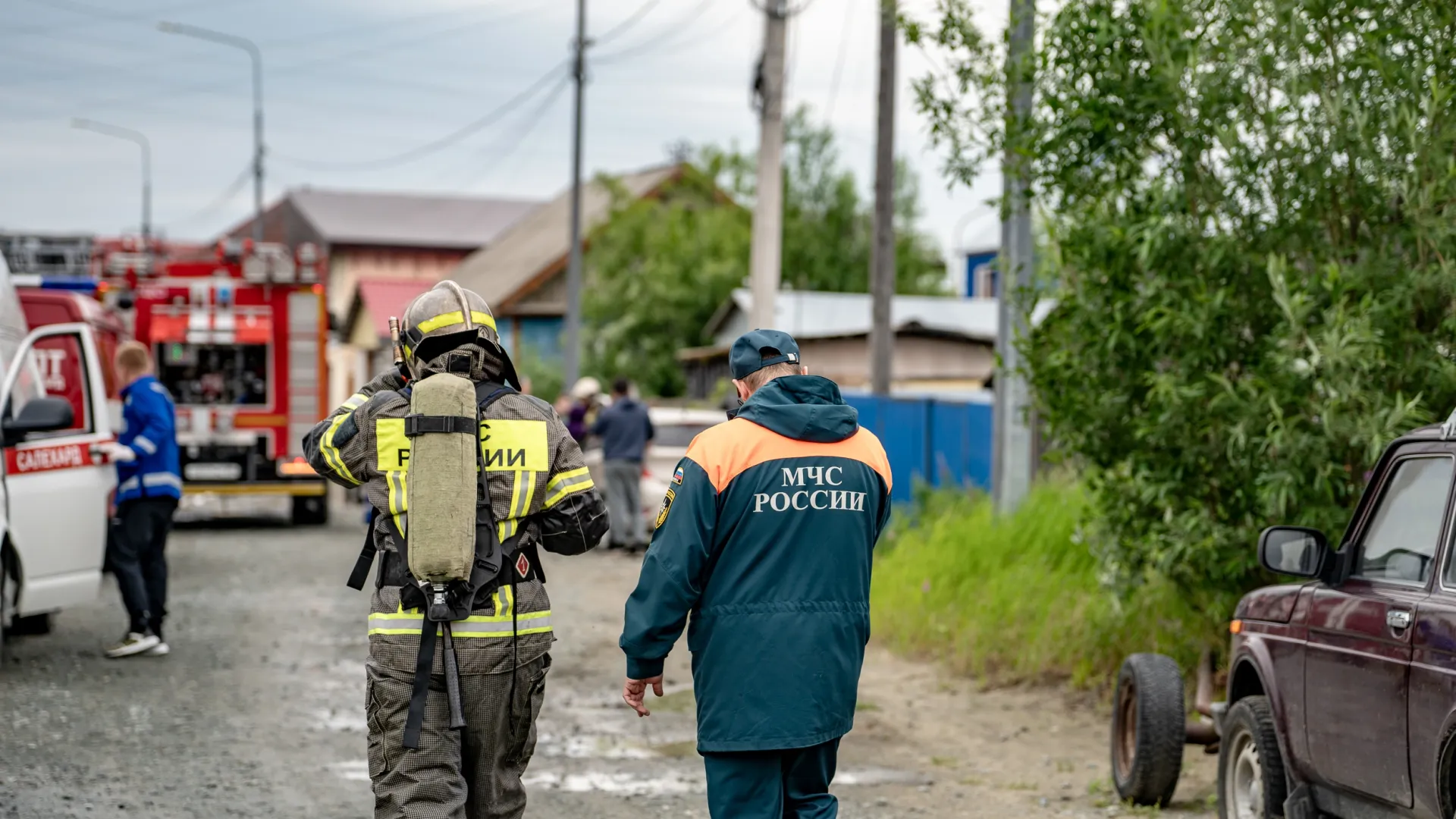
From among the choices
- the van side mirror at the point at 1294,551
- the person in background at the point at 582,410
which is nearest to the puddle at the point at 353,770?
the van side mirror at the point at 1294,551

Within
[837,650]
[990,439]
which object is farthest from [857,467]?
[990,439]

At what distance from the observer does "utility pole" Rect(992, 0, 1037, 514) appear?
8453mm

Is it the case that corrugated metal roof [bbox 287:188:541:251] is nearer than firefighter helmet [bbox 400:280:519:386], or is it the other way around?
firefighter helmet [bbox 400:280:519:386]

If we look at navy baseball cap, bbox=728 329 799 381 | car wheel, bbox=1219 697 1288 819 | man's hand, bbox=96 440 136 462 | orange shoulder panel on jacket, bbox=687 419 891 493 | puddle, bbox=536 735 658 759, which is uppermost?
navy baseball cap, bbox=728 329 799 381

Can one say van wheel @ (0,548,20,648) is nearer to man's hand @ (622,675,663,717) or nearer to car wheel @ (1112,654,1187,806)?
man's hand @ (622,675,663,717)

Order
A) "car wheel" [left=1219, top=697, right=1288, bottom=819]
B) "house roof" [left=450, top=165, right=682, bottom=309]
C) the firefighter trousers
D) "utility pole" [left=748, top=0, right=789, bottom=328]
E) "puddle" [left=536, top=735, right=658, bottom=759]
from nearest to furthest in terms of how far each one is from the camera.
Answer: the firefighter trousers
"car wheel" [left=1219, top=697, right=1288, bottom=819]
"puddle" [left=536, top=735, right=658, bottom=759]
"utility pole" [left=748, top=0, right=789, bottom=328]
"house roof" [left=450, top=165, right=682, bottom=309]

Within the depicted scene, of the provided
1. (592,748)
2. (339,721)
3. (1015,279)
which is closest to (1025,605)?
(1015,279)

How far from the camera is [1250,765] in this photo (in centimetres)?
613

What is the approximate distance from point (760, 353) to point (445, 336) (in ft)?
2.91

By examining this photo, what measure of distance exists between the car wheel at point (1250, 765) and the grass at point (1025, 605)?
2.02 metres

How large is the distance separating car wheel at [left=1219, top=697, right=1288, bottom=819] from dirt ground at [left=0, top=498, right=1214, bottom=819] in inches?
36.7

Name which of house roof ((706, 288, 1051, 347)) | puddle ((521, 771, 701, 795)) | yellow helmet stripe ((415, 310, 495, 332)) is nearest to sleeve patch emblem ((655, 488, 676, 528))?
yellow helmet stripe ((415, 310, 495, 332))

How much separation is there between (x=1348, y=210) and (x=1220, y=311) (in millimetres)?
824

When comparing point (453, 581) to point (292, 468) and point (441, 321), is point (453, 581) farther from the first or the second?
point (292, 468)
